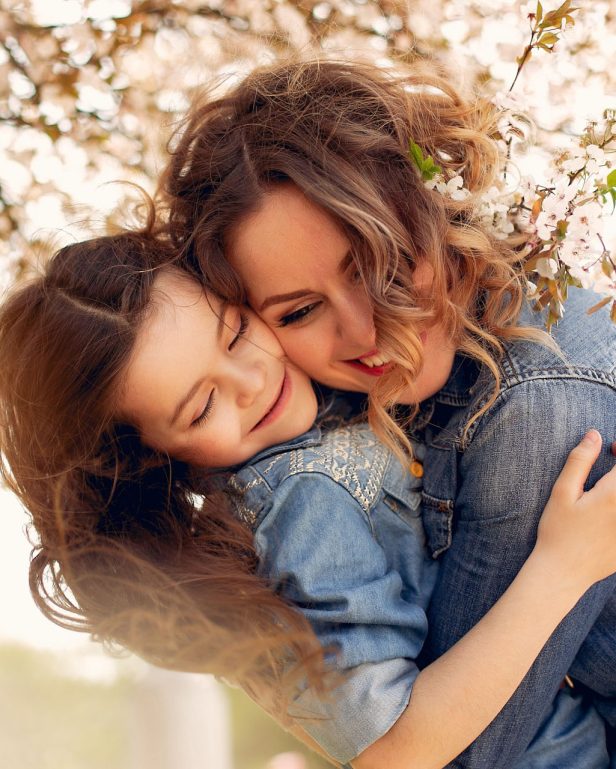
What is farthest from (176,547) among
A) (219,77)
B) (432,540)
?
(219,77)

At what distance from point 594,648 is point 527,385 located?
26.8 inches

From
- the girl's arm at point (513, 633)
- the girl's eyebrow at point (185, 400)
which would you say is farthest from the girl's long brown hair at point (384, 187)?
the girl's arm at point (513, 633)

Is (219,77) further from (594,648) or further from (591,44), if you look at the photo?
(591,44)

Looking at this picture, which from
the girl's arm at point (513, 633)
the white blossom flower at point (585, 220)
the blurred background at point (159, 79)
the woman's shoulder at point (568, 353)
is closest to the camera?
the girl's arm at point (513, 633)

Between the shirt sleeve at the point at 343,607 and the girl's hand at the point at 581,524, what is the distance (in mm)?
336

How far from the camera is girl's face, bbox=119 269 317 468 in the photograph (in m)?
1.78

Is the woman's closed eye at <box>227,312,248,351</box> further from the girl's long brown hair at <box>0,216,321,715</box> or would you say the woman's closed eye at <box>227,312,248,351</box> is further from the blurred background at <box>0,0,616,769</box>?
the blurred background at <box>0,0,616,769</box>

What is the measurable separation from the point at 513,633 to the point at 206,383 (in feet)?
2.80

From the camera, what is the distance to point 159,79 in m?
2.89

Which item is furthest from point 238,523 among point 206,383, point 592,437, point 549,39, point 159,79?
point 159,79

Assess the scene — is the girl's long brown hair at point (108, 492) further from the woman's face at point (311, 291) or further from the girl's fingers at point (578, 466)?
the girl's fingers at point (578, 466)

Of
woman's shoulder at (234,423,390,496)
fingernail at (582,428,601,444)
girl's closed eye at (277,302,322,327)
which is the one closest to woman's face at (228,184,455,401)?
girl's closed eye at (277,302,322,327)

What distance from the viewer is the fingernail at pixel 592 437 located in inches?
66.6

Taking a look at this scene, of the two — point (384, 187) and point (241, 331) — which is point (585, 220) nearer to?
point (384, 187)
